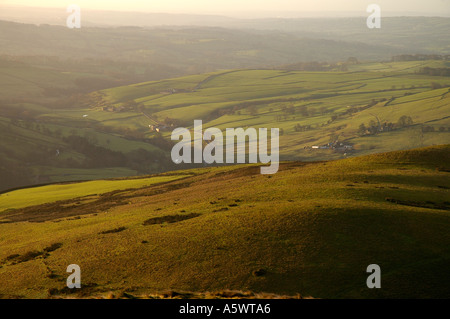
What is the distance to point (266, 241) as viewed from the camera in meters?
31.6

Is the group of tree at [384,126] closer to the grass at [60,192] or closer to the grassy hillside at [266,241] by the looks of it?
the grass at [60,192]

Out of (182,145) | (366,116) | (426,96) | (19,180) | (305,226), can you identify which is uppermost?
(426,96)

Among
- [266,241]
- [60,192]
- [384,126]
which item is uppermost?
[384,126]

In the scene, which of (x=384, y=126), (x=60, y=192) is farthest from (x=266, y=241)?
(x=384, y=126)

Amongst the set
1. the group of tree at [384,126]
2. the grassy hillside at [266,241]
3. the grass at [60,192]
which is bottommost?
the grassy hillside at [266,241]

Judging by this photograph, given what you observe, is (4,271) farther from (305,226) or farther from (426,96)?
(426,96)

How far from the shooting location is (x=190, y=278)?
28.1 metres

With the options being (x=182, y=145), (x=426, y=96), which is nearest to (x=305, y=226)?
(x=182, y=145)

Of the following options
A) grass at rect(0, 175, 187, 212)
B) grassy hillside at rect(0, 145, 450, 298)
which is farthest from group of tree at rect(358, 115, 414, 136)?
grassy hillside at rect(0, 145, 450, 298)

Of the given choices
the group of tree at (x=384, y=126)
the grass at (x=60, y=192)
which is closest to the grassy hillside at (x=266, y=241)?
the grass at (x=60, y=192)

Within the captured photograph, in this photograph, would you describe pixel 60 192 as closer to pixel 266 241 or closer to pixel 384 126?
pixel 266 241

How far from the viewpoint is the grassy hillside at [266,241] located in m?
26.9

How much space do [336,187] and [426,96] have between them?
167 metres

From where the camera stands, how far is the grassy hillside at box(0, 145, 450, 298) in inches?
1060
